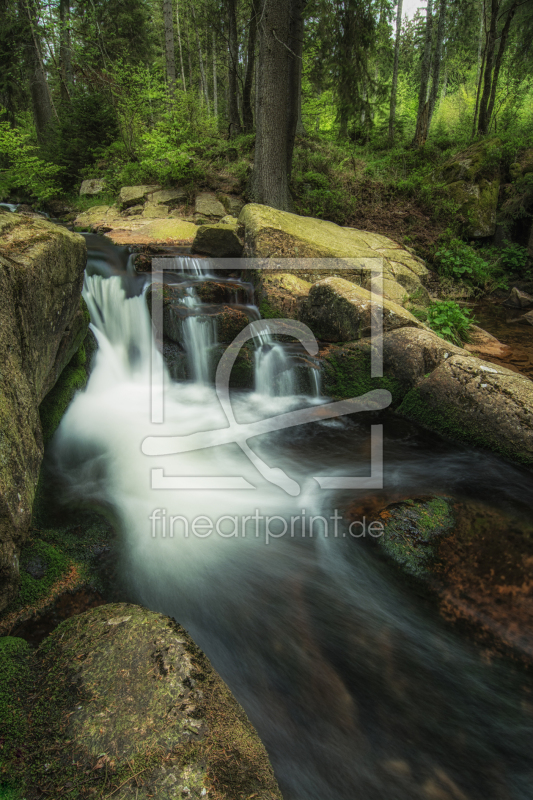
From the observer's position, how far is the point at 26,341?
123 inches

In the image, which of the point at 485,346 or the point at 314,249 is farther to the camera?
the point at 314,249

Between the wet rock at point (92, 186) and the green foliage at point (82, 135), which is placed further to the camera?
the green foliage at point (82, 135)

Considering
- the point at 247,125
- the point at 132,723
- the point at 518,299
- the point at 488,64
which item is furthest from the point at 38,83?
the point at 132,723

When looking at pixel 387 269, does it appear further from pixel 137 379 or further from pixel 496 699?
pixel 496 699

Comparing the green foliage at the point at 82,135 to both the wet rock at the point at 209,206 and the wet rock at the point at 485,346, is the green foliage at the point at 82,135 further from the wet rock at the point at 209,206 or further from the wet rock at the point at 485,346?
the wet rock at the point at 485,346

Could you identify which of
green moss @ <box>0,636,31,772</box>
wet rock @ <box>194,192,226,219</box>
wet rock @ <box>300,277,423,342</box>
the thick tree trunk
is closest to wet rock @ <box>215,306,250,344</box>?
wet rock @ <box>300,277,423,342</box>

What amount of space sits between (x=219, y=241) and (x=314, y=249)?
195 cm

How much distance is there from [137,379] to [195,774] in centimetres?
530

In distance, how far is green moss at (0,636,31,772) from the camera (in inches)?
64.6

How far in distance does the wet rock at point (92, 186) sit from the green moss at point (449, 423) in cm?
1207

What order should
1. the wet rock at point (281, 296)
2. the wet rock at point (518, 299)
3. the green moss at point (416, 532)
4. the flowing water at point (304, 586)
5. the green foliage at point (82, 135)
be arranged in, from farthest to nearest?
1. the green foliage at point (82, 135)
2. the wet rock at point (518, 299)
3. the wet rock at point (281, 296)
4. the green moss at point (416, 532)
5. the flowing water at point (304, 586)

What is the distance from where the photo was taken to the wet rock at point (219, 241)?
7.78 m

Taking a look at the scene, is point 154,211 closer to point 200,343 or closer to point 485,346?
point 200,343

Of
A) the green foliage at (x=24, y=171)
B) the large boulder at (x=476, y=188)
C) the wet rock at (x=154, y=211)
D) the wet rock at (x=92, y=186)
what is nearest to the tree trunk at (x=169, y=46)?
the wet rock at (x=92, y=186)
